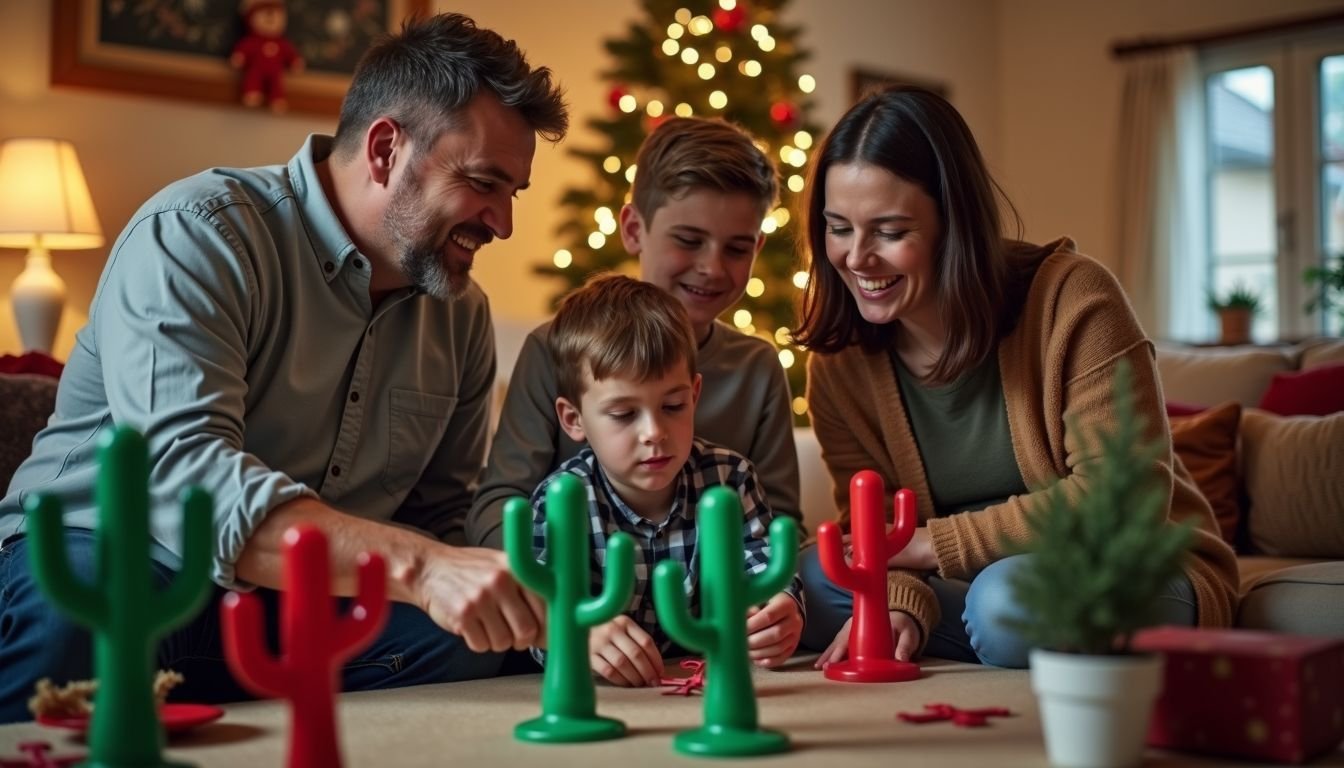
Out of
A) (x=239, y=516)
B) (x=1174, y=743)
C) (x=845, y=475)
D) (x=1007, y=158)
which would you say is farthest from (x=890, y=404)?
(x=1007, y=158)

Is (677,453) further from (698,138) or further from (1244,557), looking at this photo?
(1244,557)

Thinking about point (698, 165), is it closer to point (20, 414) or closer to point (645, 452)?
point (645, 452)

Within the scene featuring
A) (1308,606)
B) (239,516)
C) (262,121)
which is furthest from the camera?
(262,121)

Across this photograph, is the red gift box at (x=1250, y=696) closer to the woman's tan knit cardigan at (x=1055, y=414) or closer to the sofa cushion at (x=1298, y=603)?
the woman's tan knit cardigan at (x=1055, y=414)

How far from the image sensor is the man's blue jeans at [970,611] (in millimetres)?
1786

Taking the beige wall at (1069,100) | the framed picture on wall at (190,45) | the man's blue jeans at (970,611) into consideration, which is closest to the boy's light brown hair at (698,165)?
the man's blue jeans at (970,611)

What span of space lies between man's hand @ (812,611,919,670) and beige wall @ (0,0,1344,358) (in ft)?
6.25

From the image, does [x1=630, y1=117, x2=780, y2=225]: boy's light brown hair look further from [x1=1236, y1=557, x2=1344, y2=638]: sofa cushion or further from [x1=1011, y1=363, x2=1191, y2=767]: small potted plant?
[x1=1011, y1=363, x2=1191, y2=767]: small potted plant

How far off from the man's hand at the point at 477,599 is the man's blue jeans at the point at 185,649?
1.48 feet

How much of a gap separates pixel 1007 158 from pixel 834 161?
5.01 m

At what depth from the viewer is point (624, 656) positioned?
5.44 feet

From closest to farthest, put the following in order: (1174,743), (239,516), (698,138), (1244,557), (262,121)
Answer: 1. (1174,743)
2. (239,516)
3. (698,138)
4. (1244,557)
5. (262,121)

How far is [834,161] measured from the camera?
2012 mm

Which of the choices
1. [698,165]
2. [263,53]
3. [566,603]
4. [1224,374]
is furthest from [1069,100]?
[566,603]
